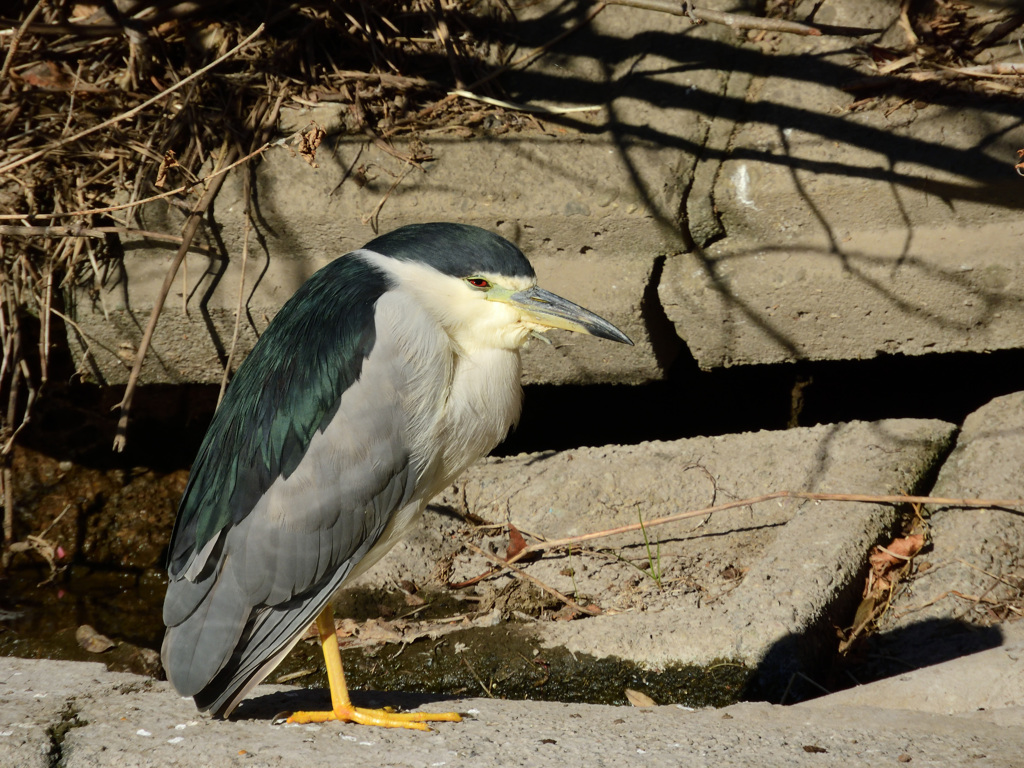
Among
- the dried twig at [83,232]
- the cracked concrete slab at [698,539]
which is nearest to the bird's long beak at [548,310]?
the cracked concrete slab at [698,539]

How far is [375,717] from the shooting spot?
2215mm

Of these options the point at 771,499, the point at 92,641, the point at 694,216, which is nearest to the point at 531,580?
the point at 771,499

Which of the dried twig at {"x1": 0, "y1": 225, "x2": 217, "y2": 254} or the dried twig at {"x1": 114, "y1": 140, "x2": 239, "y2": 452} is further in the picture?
the dried twig at {"x1": 114, "y1": 140, "x2": 239, "y2": 452}

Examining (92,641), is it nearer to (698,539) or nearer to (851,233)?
(698,539)

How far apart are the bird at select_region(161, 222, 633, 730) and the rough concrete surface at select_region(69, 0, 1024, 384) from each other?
3.74 feet

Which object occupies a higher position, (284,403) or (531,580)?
(284,403)

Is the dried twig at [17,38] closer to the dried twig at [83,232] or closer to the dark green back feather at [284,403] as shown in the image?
the dried twig at [83,232]

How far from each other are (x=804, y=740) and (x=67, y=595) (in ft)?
9.44

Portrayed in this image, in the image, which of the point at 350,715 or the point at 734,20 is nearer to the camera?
the point at 350,715

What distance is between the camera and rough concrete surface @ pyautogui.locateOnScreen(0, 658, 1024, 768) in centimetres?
188

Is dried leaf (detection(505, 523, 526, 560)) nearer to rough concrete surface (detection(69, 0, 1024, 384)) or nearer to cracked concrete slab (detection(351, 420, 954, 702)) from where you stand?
cracked concrete slab (detection(351, 420, 954, 702))

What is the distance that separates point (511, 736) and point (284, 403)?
928 mm

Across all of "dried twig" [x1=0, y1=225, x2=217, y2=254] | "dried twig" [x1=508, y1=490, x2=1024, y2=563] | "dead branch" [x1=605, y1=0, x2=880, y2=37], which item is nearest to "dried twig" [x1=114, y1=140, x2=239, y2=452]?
"dried twig" [x1=0, y1=225, x2=217, y2=254]

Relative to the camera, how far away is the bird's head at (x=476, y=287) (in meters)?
2.25
